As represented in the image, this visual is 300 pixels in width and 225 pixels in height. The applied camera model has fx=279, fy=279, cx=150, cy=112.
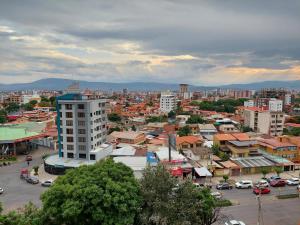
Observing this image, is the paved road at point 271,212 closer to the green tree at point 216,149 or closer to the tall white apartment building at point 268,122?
the green tree at point 216,149

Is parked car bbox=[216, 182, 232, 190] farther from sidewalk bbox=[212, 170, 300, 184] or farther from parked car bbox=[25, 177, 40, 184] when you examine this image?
parked car bbox=[25, 177, 40, 184]

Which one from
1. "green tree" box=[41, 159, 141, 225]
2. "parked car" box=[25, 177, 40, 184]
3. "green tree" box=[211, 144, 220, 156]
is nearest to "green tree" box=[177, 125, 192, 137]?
"green tree" box=[211, 144, 220, 156]

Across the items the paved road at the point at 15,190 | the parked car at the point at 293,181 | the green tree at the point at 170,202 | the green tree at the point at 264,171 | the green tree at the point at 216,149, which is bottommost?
the paved road at the point at 15,190

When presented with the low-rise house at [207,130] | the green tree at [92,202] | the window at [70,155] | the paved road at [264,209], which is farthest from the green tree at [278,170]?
the window at [70,155]

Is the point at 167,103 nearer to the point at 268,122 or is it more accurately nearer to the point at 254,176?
the point at 268,122

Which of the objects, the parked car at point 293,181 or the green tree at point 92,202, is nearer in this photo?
the green tree at point 92,202

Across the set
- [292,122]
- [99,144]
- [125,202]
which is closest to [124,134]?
[99,144]
